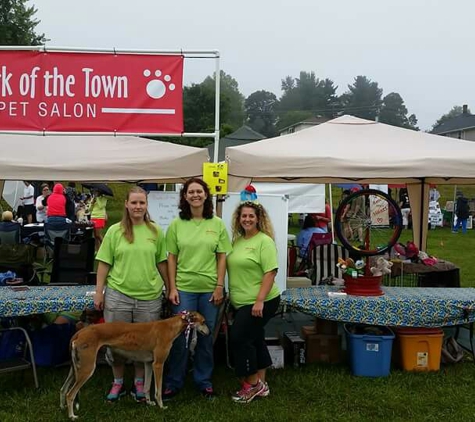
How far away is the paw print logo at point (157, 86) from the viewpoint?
477 centimetres

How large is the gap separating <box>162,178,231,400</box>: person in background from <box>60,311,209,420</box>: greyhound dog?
12cm

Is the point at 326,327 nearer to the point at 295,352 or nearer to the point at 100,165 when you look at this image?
the point at 295,352

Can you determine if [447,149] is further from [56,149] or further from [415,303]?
[56,149]

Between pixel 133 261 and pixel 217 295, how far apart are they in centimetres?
63

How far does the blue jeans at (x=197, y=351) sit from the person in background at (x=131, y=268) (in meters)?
0.23

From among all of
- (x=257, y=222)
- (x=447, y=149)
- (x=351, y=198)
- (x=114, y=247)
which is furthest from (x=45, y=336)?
(x=447, y=149)

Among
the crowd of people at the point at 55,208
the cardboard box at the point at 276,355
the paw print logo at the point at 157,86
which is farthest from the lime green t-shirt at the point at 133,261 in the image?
the crowd of people at the point at 55,208

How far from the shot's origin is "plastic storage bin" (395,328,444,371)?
4605 millimetres

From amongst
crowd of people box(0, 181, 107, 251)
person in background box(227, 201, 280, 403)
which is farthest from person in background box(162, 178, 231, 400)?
crowd of people box(0, 181, 107, 251)

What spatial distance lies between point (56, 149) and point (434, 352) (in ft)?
13.5

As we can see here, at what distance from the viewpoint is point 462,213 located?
1669 cm

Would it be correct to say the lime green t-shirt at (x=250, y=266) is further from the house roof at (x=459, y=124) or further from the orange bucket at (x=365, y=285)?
the house roof at (x=459, y=124)

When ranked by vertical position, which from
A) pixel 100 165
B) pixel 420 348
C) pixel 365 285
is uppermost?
pixel 100 165

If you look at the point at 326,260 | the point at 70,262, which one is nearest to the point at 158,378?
the point at 70,262
